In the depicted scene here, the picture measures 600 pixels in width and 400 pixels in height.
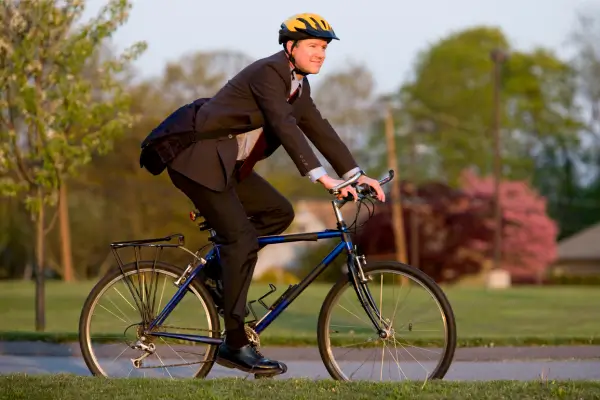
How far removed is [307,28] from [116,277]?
1.73m

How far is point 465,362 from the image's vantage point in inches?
309

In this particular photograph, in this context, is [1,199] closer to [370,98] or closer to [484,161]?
[370,98]

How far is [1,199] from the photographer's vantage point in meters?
51.6

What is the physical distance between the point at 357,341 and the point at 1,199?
47.7 metres

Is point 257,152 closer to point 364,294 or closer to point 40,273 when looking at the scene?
point 364,294

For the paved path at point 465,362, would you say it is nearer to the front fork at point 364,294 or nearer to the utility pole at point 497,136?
the front fork at point 364,294

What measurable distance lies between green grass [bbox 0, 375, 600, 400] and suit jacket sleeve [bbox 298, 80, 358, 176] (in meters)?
1.26

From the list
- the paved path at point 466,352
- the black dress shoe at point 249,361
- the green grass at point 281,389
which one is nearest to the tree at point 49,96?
the paved path at point 466,352

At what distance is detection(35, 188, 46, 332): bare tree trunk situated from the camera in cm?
1113

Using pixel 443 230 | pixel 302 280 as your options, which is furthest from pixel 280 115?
pixel 443 230

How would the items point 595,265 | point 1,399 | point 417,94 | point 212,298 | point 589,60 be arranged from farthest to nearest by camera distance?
point 595,265 → point 417,94 → point 589,60 → point 212,298 → point 1,399

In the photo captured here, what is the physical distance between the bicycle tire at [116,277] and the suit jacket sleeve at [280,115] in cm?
96

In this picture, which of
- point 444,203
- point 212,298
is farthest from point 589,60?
point 212,298

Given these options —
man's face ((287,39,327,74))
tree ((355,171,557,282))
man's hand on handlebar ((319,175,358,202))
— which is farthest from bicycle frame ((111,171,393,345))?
tree ((355,171,557,282))
